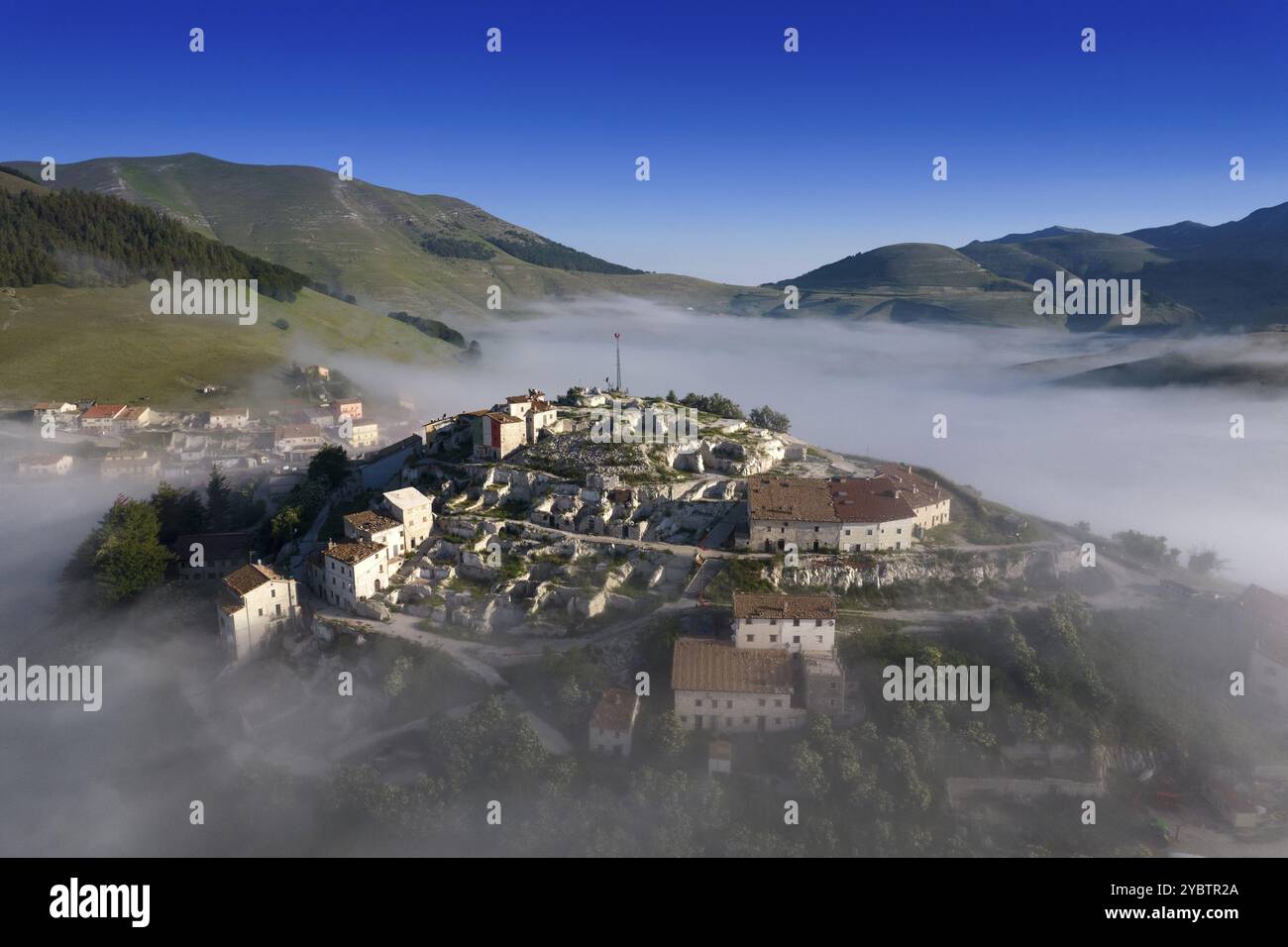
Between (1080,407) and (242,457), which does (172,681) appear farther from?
(1080,407)

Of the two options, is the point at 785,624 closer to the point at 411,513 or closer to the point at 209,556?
the point at 411,513

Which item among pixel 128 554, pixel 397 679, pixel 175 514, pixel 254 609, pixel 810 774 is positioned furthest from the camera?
pixel 175 514

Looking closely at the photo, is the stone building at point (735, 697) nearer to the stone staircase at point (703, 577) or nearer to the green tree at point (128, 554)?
the stone staircase at point (703, 577)

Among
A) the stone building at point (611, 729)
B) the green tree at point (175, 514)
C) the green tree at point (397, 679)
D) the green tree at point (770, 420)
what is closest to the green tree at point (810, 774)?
the stone building at point (611, 729)

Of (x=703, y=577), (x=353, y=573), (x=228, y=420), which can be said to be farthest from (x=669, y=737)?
(x=228, y=420)

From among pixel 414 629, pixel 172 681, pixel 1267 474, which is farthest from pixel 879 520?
pixel 1267 474

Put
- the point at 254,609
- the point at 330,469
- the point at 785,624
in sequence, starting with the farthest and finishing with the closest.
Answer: the point at 330,469, the point at 254,609, the point at 785,624
